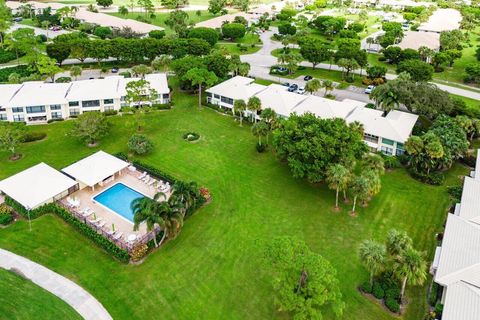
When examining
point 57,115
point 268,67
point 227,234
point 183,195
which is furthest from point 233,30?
point 227,234


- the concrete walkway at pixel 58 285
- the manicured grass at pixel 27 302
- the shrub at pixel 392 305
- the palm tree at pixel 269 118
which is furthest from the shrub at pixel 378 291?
the palm tree at pixel 269 118

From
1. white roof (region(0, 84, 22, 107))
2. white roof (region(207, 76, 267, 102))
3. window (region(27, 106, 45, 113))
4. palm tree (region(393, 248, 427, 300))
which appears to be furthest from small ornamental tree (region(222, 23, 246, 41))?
palm tree (region(393, 248, 427, 300))

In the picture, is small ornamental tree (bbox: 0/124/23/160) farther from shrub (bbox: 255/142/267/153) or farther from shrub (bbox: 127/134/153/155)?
shrub (bbox: 255/142/267/153)

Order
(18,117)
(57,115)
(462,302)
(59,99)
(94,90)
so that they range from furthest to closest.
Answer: (94,90) → (57,115) → (59,99) → (18,117) → (462,302)

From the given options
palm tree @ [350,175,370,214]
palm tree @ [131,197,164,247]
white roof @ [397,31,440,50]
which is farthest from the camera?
white roof @ [397,31,440,50]

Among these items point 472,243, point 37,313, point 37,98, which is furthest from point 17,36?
point 472,243

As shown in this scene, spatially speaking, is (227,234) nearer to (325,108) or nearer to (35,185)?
(35,185)

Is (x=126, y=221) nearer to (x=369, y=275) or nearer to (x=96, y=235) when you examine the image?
(x=96, y=235)
